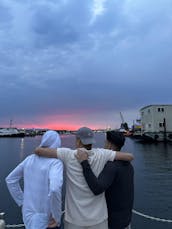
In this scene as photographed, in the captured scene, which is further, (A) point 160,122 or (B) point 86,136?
(A) point 160,122

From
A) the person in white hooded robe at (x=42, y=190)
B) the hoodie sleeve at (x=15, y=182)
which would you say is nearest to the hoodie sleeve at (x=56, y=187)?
the person in white hooded robe at (x=42, y=190)

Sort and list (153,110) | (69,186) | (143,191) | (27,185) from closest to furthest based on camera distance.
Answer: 1. (69,186)
2. (27,185)
3. (143,191)
4. (153,110)

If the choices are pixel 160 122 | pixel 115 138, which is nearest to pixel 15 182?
pixel 115 138

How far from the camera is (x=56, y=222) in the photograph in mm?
2197

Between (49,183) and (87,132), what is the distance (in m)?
0.63

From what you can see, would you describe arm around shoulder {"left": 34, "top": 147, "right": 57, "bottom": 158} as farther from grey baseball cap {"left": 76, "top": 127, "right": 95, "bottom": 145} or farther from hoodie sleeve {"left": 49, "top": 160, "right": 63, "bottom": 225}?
grey baseball cap {"left": 76, "top": 127, "right": 95, "bottom": 145}

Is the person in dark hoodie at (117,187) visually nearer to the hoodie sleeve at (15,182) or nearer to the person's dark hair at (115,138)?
the person's dark hair at (115,138)

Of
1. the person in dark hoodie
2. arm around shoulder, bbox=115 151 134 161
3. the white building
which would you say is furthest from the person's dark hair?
the white building

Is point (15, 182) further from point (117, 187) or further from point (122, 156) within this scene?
point (122, 156)

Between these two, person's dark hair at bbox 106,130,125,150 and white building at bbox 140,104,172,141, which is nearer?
person's dark hair at bbox 106,130,125,150

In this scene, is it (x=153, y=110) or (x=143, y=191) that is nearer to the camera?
(x=143, y=191)

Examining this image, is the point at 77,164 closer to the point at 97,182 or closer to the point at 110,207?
the point at 97,182

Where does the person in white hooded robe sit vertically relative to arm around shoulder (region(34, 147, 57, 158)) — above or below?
below

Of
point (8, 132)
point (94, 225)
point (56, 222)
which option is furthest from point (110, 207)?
point (8, 132)
